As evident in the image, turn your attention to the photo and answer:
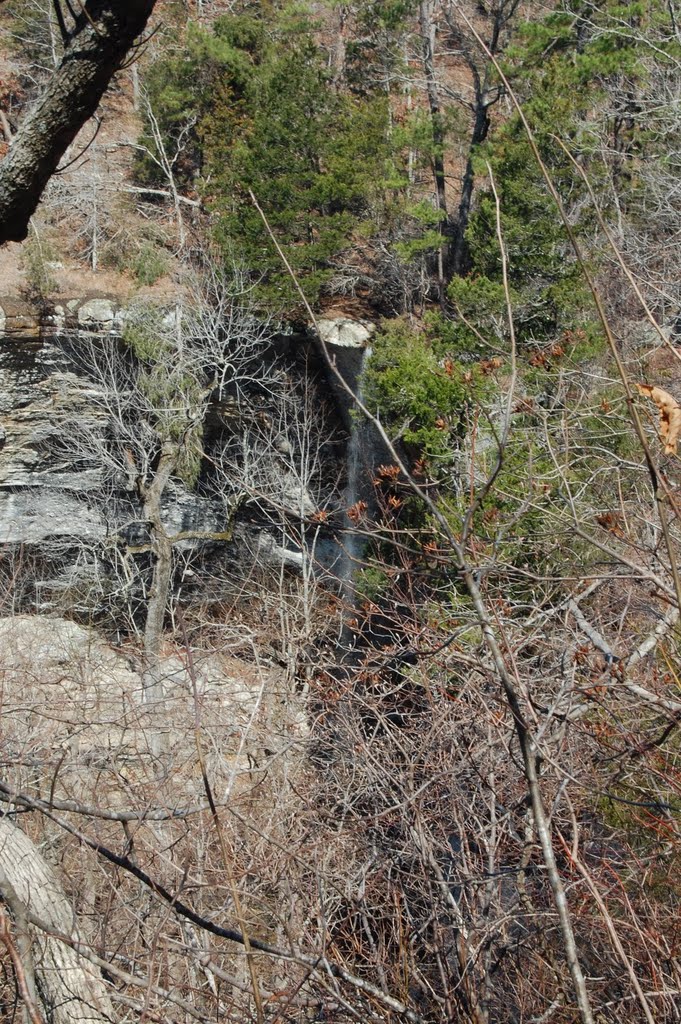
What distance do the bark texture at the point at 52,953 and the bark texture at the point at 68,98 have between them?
81.0 inches

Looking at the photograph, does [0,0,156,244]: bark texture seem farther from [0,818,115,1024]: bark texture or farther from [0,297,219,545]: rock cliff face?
[0,297,219,545]: rock cliff face

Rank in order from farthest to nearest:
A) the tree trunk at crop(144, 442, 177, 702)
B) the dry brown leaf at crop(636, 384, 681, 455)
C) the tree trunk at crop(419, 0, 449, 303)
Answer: the tree trunk at crop(419, 0, 449, 303), the tree trunk at crop(144, 442, 177, 702), the dry brown leaf at crop(636, 384, 681, 455)

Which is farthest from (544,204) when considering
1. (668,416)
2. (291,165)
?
(668,416)

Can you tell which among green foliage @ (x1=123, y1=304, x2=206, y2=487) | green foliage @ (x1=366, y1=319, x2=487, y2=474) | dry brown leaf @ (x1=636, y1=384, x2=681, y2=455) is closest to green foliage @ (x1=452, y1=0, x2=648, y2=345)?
green foliage @ (x1=366, y1=319, x2=487, y2=474)

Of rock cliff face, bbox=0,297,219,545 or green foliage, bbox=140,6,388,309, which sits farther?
rock cliff face, bbox=0,297,219,545

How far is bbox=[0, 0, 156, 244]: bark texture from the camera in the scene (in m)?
2.02

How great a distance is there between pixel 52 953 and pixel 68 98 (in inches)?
104

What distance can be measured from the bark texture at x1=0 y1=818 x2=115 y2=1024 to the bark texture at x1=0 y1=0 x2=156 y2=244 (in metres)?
2.06

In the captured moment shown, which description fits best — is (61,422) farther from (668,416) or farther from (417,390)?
(668,416)

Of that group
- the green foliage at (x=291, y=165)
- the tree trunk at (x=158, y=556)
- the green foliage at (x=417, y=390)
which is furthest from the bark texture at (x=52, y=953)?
the green foliage at (x=291, y=165)

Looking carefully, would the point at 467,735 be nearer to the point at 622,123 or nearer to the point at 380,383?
the point at 380,383

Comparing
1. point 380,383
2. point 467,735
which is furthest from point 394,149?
point 467,735

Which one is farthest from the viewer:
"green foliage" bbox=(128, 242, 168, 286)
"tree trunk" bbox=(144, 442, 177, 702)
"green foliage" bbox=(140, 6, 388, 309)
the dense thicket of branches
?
"green foliage" bbox=(128, 242, 168, 286)

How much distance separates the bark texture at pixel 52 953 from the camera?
288 cm
